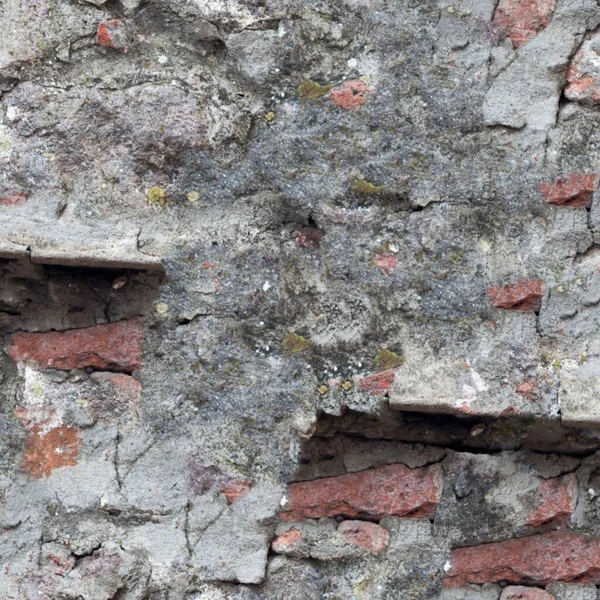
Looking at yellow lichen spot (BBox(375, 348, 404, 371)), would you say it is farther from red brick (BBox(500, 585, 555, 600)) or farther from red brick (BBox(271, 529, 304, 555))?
red brick (BBox(500, 585, 555, 600))

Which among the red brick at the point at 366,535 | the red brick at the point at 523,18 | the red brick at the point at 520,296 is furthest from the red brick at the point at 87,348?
the red brick at the point at 523,18

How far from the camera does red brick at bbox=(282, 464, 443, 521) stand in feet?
8.79

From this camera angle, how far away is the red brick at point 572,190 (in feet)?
8.70

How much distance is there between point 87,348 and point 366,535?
2.41 feet

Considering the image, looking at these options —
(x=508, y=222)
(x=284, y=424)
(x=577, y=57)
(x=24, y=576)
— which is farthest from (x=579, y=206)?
(x=24, y=576)

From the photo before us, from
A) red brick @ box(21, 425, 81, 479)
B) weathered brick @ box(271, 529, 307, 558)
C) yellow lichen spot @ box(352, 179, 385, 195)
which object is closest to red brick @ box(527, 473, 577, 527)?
weathered brick @ box(271, 529, 307, 558)

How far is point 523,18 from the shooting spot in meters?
2.74

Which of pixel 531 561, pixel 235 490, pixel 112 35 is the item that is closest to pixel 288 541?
pixel 235 490

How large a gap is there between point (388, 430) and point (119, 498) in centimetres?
60

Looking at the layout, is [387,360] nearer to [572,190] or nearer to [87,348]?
[572,190]

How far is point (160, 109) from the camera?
2.75 meters

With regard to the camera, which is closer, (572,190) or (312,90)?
(572,190)

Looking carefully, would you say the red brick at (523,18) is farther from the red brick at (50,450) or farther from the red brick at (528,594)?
the red brick at (50,450)

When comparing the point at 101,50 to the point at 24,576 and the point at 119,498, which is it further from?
the point at 24,576
